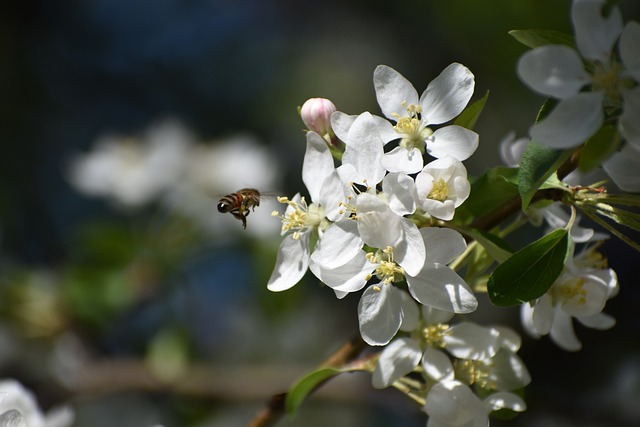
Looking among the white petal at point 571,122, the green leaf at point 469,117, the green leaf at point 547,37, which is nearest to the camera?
the white petal at point 571,122

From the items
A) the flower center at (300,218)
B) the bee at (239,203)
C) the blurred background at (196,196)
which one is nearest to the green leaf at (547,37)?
the flower center at (300,218)

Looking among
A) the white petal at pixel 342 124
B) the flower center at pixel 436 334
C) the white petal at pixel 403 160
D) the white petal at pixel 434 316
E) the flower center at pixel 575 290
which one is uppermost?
the white petal at pixel 342 124

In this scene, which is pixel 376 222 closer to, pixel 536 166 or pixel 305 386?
pixel 536 166

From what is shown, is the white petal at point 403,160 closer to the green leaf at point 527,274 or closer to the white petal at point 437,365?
the green leaf at point 527,274

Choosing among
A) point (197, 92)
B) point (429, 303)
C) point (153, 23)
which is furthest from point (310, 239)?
point (153, 23)

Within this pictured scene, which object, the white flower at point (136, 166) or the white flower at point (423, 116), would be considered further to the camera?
the white flower at point (136, 166)

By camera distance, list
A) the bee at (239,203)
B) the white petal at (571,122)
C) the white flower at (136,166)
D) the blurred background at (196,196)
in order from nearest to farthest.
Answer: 1. the white petal at (571,122)
2. the bee at (239,203)
3. the blurred background at (196,196)
4. the white flower at (136,166)
